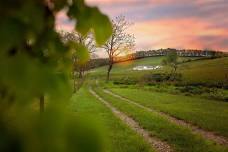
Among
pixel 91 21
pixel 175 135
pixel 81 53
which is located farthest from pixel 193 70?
pixel 91 21

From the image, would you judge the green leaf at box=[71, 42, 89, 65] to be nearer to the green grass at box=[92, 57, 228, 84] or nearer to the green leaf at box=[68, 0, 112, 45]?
the green leaf at box=[68, 0, 112, 45]

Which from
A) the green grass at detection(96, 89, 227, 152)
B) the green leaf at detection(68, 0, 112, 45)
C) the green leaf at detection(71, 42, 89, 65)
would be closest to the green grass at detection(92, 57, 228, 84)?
the green grass at detection(96, 89, 227, 152)

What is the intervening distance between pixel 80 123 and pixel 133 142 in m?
14.6

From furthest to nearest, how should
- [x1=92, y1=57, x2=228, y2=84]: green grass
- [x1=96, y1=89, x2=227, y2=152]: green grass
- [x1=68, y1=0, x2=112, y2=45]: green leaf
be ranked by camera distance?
[x1=92, y1=57, x2=228, y2=84]: green grass
[x1=96, y1=89, x2=227, y2=152]: green grass
[x1=68, y1=0, x2=112, y2=45]: green leaf

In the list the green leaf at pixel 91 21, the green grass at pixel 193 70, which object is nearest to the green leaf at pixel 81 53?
the green leaf at pixel 91 21

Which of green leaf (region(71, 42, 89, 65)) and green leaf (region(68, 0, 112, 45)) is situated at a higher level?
green leaf (region(68, 0, 112, 45))

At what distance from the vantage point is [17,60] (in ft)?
2.49

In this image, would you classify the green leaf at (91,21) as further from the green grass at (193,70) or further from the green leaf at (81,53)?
the green grass at (193,70)

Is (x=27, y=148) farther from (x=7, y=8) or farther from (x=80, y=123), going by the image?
(x=7, y=8)

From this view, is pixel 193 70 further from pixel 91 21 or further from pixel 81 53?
pixel 91 21

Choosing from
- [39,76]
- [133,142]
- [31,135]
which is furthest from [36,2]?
[133,142]

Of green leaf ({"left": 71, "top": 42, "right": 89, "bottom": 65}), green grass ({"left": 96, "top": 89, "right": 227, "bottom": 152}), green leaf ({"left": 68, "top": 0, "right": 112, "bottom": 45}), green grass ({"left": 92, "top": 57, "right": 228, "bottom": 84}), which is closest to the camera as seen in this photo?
green leaf ({"left": 68, "top": 0, "right": 112, "bottom": 45})

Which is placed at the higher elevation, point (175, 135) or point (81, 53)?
point (81, 53)

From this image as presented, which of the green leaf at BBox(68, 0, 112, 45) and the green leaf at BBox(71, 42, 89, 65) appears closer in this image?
the green leaf at BBox(68, 0, 112, 45)
